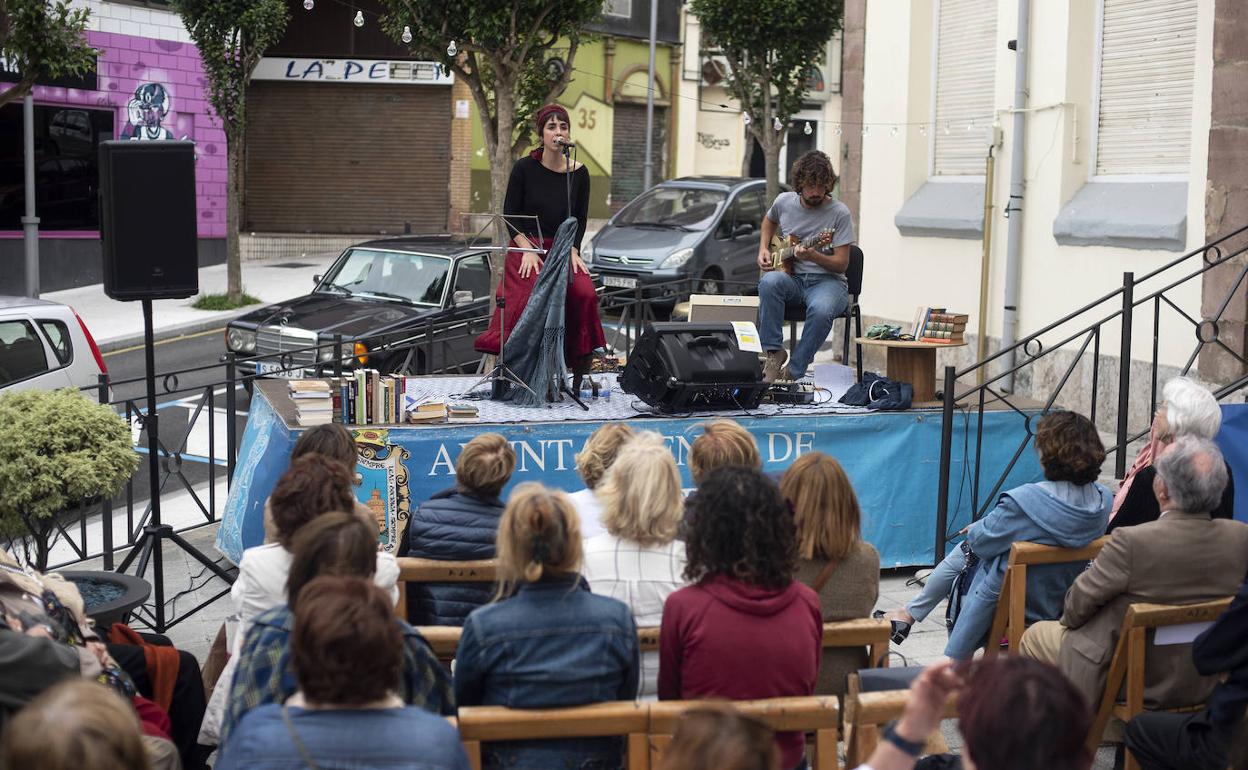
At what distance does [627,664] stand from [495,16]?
1034cm

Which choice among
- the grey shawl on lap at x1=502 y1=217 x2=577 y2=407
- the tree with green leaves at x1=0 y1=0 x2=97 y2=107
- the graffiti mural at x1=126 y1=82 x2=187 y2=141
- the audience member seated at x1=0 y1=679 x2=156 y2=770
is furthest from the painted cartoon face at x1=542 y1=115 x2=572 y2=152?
the graffiti mural at x1=126 y1=82 x2=187 y2=141

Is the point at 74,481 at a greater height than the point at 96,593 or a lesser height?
greater

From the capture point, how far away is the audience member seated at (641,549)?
13.8ft

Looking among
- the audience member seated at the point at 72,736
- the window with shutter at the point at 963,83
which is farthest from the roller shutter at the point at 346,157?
the audience member seated at the point at 72,736

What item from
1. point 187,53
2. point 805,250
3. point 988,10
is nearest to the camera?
point 805,250

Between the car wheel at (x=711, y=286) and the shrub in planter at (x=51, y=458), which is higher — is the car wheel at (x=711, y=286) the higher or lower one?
the higher one

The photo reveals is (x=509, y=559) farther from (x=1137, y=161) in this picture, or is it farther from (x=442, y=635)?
(x=1137, y=161)

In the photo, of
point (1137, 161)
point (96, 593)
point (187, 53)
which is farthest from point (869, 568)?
point (187, 53)

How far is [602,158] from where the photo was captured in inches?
1163

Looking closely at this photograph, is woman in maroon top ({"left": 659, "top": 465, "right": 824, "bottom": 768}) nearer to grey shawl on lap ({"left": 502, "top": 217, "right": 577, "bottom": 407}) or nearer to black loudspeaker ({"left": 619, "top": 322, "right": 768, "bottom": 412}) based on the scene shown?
black loudspeaker ({"left": 619, "top": 322, "right": 768, "bottom": 412})

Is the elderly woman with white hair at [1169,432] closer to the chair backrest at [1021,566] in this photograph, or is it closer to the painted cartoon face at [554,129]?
the chair backrest at [1021,566]

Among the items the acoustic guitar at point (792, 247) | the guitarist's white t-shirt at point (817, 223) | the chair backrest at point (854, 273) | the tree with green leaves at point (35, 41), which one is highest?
the tree with green leaves at point (35, 41)

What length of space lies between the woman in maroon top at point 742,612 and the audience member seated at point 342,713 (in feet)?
2.97

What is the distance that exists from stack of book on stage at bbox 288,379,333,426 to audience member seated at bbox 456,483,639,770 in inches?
151
